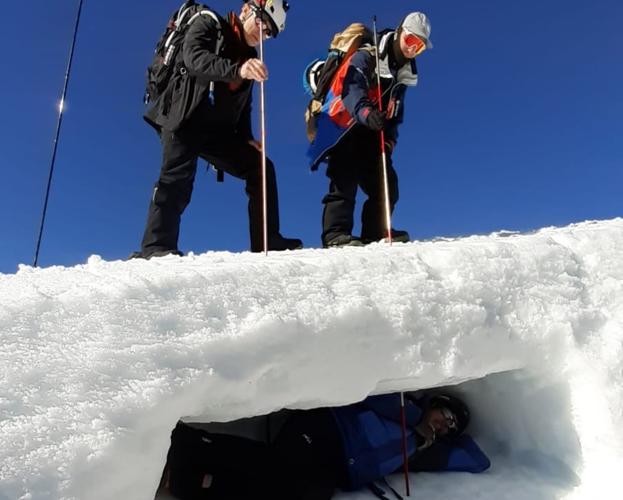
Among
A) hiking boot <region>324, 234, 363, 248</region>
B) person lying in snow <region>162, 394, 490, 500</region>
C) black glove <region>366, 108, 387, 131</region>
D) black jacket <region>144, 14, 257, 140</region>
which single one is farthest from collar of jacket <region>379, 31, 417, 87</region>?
person lying in snow <region>162, 394, 490, 500</region>

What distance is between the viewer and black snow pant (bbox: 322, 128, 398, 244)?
4320 millimetres

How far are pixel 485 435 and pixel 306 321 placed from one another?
152cm

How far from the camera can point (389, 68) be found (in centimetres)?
451

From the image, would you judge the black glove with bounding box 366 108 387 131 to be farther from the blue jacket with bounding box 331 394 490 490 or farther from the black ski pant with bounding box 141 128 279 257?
the blue jacket with bounding box 331 394 490 490

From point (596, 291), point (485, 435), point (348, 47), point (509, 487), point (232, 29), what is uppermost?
point (348, 47)

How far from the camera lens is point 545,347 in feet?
8.30

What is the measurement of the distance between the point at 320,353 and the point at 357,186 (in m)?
2.63

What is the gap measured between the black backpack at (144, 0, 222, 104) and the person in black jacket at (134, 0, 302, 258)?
1.9 inches

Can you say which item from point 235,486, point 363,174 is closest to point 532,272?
point 235,486

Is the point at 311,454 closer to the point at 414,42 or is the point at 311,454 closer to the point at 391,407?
the point at 391,407

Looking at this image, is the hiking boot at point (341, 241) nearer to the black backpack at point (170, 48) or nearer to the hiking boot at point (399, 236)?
the hiking boot at point (399, 236)

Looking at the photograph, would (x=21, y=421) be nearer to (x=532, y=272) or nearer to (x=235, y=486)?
(x=235, y=486)

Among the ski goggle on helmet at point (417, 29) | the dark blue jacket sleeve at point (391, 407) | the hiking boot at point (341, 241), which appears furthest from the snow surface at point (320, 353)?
the ski goggle on helmet at point (417, 29)

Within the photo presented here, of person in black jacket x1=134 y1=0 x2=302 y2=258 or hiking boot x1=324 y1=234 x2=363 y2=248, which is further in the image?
hiking boot x1=324 y1=234 x2=363 y2=248
